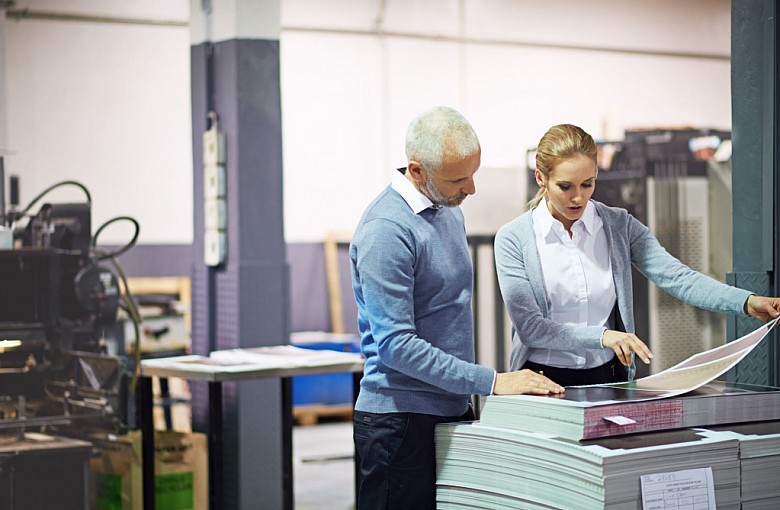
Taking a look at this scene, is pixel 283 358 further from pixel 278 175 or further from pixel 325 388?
pixel 325 388

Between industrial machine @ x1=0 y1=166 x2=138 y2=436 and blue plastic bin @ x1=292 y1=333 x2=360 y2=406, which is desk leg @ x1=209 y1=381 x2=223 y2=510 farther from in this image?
blue plastic bin @ x1=292 y1=333 x2=360 y2=406

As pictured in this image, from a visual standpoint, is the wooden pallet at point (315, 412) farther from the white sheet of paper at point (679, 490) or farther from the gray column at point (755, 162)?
the white sheet of paper at point (679, 490)

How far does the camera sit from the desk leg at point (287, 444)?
13.2 feet

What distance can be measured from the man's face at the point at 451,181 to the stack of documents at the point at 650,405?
42cm

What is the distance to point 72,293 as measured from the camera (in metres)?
3.88

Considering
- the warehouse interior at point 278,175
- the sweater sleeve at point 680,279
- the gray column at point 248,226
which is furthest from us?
the gray column at point 248,226

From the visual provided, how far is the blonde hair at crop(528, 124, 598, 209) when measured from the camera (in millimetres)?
2172

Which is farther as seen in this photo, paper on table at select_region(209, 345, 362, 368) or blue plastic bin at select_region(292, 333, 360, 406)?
blue plastic bin at select_region(292, 333, 360, 406)

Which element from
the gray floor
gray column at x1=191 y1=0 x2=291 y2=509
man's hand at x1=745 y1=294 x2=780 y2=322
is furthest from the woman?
the gray floor

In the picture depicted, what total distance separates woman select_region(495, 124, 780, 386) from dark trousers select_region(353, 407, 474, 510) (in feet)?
0.98

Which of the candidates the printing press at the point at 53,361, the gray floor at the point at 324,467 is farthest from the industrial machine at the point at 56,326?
the gray floor at the point at 324,467

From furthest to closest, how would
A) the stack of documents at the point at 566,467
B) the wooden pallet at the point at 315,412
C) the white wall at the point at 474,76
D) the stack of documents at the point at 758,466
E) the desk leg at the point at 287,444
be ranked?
1. the white wall at the point at 474,76
2. the wooden pallet at the point at 315,412
3. the desk leg at the point at 287,444
4. the stack of documents at the point at 758,466
5. the stack of documents at the point at 566,467

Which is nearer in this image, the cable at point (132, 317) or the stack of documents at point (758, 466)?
the stack of documents at point (758, 466)

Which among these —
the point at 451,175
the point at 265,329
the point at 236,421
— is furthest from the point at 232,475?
A: the point at 451,175
